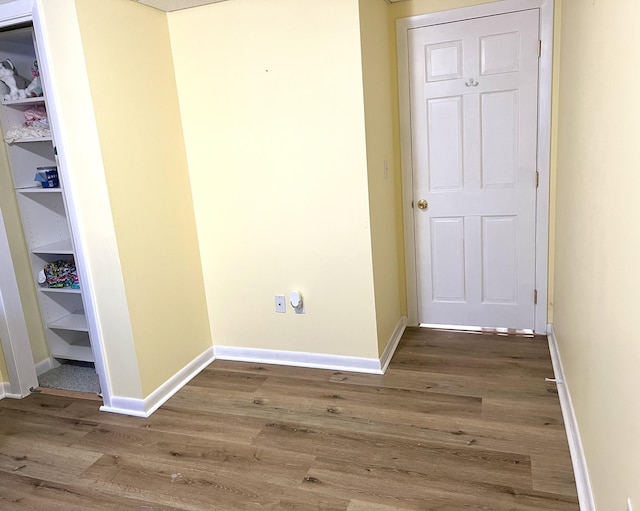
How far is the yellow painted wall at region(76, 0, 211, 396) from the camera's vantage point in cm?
246

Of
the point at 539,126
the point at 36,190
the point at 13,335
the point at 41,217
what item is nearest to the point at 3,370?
the point at 13,335

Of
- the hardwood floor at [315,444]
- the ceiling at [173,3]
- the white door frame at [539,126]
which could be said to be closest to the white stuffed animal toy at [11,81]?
the ceiling at [173,3]

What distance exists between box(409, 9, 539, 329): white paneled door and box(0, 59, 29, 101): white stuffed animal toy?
243 centimetres

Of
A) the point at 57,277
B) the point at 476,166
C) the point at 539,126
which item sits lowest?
the point at 57,277

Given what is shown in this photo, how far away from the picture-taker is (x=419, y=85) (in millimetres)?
3248

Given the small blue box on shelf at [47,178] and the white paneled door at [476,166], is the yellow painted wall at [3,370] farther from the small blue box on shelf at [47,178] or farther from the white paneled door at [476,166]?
the white paneled door at [476,166]

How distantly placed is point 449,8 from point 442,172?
101 cm

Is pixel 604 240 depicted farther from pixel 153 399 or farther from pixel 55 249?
pixel 55 249

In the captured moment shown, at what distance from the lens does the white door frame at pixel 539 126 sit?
9.68 ft

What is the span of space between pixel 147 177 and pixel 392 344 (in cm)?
185

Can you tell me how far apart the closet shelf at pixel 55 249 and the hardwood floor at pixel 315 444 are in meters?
0.88

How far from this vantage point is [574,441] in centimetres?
212

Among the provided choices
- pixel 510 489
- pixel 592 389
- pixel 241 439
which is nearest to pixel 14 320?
pixel 241 439

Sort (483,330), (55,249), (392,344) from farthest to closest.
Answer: (483,330) < (392,344) < (55,249)
